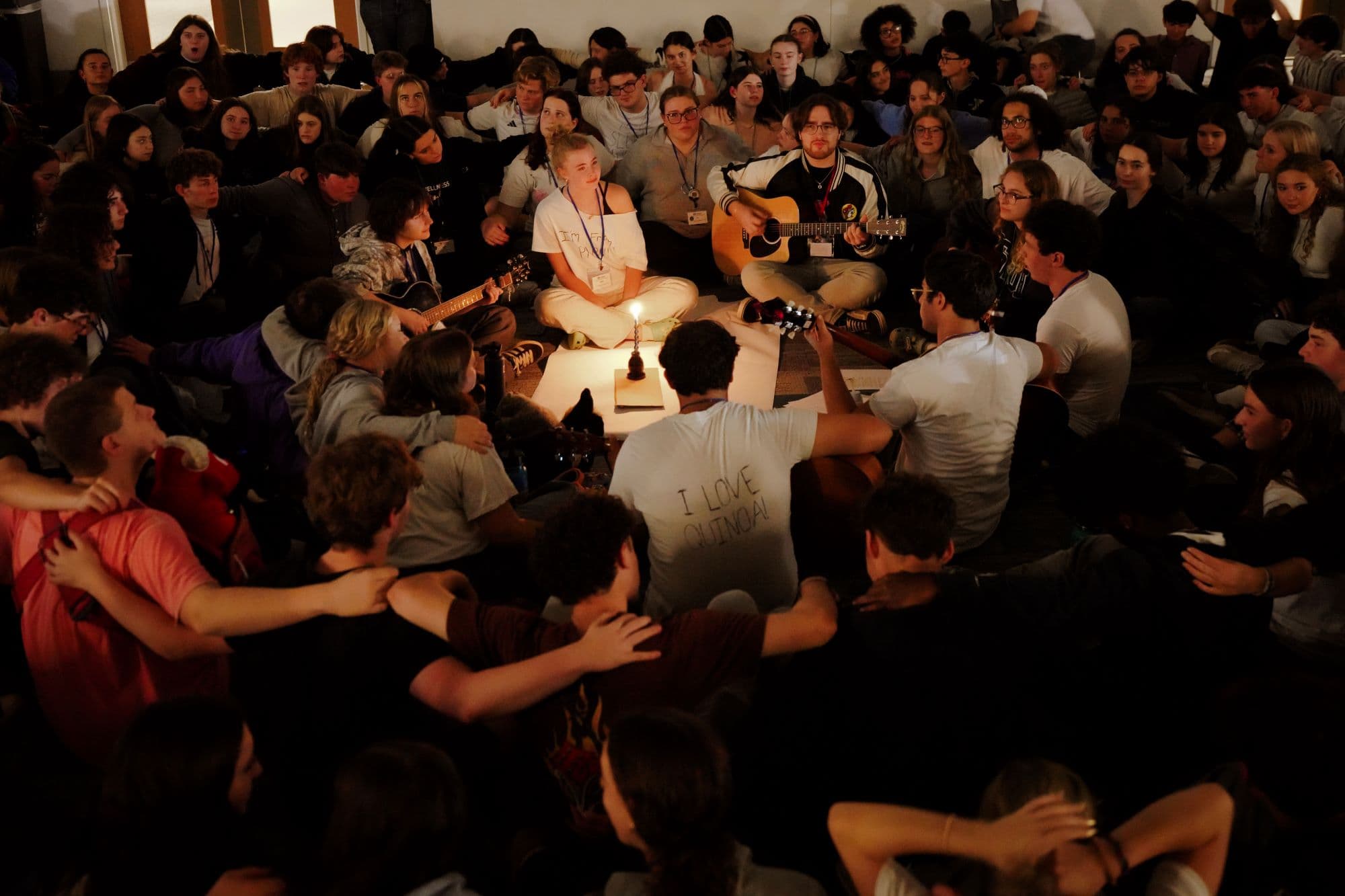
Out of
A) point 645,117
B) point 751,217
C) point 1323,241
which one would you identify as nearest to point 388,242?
point 751,217

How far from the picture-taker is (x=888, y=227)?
209 inches

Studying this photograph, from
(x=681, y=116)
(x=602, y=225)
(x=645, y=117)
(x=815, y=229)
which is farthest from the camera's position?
(x=645, y=117)

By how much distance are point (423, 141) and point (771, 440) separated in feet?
11.9

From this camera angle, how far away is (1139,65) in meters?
6.71

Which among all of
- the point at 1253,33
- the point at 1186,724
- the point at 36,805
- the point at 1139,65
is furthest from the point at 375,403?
the point at 1253,33

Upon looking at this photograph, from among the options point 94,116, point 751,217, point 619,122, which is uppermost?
point 94,116

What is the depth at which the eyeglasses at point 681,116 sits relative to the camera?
607 centimetres

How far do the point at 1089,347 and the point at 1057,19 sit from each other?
5.67 m

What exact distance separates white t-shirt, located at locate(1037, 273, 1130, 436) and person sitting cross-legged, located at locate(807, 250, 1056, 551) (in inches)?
17.2

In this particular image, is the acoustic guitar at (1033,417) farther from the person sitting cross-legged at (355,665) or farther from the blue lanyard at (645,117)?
the blue lanyard at (645,117)

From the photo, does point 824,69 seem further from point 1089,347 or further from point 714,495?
point 714,495

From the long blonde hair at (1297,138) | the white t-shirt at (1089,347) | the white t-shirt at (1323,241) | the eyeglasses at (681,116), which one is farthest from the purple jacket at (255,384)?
the long blonde hair at (1297,138)

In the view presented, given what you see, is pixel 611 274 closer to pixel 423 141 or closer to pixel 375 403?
pixel 423 141

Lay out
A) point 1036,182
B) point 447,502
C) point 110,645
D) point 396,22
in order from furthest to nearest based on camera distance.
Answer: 1. point 396,22
2. point 1036,182
3. point 447,502
4. point 110,645
